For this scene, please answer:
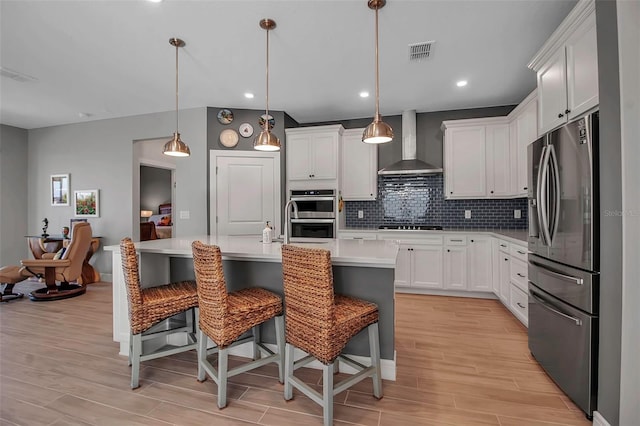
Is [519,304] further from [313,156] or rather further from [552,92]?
[313,156]

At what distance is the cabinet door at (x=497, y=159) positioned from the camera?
155 inches

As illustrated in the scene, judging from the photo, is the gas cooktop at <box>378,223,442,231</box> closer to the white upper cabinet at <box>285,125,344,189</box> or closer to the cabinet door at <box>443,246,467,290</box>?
the cabinet door at <box>443,246,467,290</box>

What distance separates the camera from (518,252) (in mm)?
3016

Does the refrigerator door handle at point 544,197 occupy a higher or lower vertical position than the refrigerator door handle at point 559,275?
higher

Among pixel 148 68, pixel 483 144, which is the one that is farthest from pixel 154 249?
pixel 483 144

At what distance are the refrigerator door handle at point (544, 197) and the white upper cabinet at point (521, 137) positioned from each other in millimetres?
1396

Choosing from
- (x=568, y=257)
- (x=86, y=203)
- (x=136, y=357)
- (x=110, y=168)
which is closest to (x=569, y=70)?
Result: (x=568, y=257)

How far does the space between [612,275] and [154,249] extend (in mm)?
2820

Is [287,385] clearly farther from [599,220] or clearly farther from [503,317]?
[503,317]

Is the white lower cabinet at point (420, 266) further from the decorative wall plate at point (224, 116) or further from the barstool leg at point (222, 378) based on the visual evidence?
the decorative wall plate at point (224, 116)

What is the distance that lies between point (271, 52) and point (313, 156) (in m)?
1.80

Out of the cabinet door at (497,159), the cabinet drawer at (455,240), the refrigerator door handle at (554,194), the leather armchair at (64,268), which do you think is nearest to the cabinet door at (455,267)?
the cabinet drawer at (455,240)

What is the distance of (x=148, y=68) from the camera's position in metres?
3.17

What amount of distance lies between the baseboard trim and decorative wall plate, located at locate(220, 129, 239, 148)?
4.46 metres
